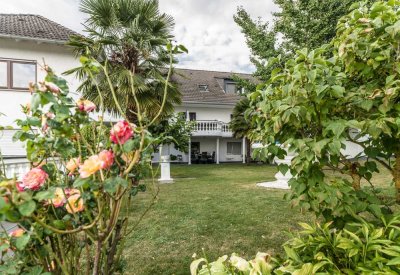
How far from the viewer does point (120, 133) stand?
4.42 ft

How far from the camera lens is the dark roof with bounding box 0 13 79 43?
1157 centimetres

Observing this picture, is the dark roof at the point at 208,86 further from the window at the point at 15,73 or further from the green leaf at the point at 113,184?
the green leaf at the point at 113,184

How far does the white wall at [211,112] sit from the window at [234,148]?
2733 millimetres

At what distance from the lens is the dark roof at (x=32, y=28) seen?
11.6 meters

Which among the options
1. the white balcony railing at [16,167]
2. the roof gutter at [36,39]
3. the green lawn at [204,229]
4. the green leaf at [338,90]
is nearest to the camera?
the green leaf at [338,90]

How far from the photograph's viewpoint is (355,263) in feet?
5.49

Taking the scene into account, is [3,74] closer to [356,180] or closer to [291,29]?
[356,180]

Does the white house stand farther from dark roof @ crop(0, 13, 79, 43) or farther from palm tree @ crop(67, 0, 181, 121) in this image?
palm tree @ crop(67, 0, 181, 121)

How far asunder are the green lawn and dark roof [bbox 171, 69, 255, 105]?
17611 mm

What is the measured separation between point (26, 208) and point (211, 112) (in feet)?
83.1

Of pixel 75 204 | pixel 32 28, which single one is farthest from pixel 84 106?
pixel 32 28

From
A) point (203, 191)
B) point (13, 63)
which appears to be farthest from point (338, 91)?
point (13, 63)

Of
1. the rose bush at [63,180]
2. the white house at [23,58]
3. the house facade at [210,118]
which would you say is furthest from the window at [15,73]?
the house facade at [210,118]

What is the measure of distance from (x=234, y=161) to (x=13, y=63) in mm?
20147
